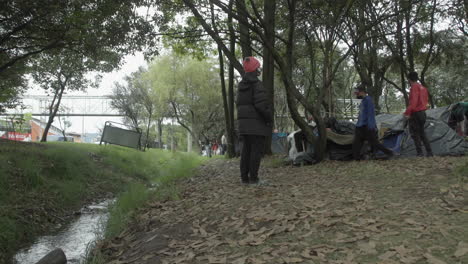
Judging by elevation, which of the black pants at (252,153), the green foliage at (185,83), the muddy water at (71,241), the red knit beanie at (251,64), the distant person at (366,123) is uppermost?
the green foliage at (185,83)

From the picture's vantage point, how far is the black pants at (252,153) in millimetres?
5727

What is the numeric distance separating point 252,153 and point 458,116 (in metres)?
8.21

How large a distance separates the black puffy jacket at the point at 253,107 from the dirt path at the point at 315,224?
98cm

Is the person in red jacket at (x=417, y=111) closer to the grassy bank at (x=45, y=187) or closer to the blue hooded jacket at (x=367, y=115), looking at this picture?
the blue hooded jacket at (x=367, y=115)

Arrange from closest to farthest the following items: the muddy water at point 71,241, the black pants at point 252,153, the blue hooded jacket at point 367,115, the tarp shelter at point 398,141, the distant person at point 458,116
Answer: the muddy water at point 71,241 < the black pants at point 252,153 < the blue hooded jacket at point 367,115 < the tarp shelter at point 398,141 < the distant person at point 458,116

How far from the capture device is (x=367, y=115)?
7.86 meters

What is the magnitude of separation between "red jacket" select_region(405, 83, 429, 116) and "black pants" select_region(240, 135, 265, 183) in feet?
13.9

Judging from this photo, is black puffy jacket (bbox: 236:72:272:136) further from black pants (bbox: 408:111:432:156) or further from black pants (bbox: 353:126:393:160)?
black pants (bbox: 408:111:432:156)

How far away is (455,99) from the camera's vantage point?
24.8 m

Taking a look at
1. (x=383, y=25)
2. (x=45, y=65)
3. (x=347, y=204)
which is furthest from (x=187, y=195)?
(x=45, y=65)

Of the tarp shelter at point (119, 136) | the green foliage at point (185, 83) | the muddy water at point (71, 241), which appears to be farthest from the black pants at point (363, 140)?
the green foliage at point (185, 83)

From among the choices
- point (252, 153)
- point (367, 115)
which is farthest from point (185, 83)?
point (252, 153)

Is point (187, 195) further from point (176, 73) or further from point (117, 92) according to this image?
point (117, 92)

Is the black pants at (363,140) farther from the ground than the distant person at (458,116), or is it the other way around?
the distant person at (458,116)
